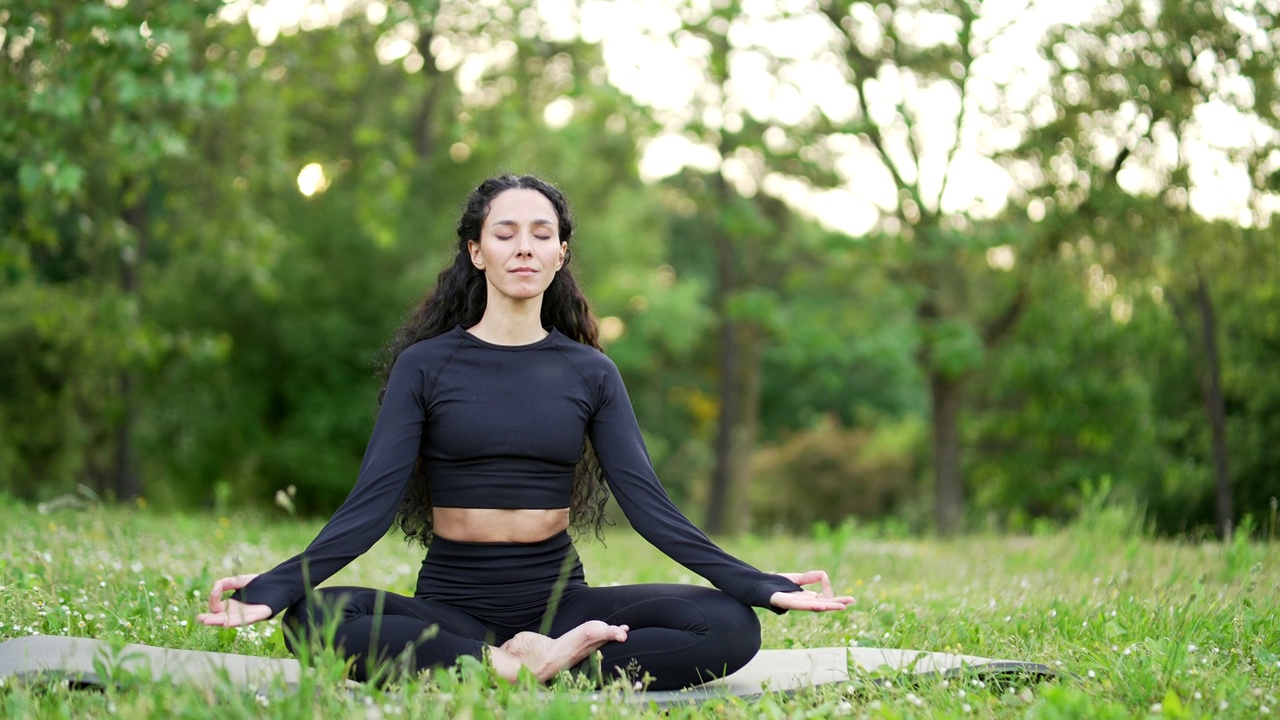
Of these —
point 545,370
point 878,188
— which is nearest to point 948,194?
point 878,188

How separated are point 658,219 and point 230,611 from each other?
2346cm

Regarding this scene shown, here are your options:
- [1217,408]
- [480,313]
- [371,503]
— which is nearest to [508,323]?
[480,313]

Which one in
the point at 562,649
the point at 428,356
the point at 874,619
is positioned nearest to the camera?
the point at 562,649

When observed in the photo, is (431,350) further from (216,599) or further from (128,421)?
(128,421)

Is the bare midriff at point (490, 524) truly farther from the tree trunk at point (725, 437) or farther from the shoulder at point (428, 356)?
the tree trunk at point (725, 437)

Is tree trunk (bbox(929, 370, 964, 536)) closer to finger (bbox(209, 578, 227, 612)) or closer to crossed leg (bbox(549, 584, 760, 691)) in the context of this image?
crossed leg (bbox(549, 584, 760, 691))

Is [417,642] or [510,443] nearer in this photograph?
[417,642]

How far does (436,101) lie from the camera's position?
20.0m

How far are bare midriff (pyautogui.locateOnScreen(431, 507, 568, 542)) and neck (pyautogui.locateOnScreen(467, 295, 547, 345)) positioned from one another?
59cm

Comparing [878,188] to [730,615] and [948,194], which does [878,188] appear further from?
[730,615]

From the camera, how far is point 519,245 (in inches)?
152

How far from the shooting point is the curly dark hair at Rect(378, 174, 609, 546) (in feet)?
13.2

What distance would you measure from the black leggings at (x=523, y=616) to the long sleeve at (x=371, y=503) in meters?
0.09

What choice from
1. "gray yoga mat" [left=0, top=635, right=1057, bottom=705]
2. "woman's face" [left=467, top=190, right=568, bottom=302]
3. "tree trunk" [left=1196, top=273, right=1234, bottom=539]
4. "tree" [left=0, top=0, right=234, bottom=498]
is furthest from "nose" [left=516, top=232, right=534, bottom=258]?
"tree trunk" [left=1196, top=273, right=1234, bottom=539]
